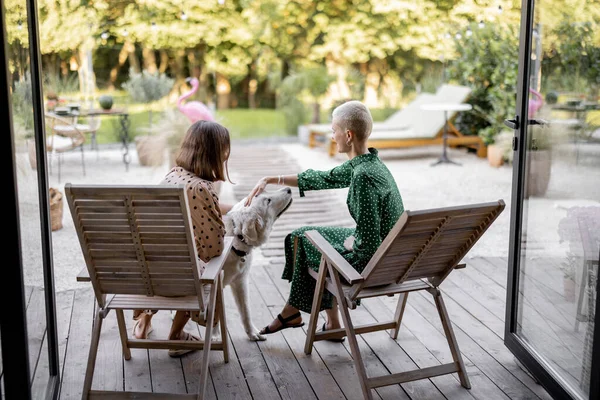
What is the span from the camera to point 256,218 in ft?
10.6

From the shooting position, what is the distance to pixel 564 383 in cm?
281

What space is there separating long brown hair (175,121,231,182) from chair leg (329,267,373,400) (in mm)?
661

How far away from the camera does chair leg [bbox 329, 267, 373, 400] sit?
2.82 meters

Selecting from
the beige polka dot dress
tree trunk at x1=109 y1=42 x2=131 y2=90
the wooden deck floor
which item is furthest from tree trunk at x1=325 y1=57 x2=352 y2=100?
the beige polka dot dress

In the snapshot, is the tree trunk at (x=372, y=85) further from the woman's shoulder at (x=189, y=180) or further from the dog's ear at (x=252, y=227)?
the woman's shoulder at (x=189, y=180)

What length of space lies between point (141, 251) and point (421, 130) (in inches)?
314

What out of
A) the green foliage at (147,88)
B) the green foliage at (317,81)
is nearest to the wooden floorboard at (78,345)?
the green foliage at (147,88)

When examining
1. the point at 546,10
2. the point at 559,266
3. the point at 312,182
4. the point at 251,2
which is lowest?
the point at 559,266

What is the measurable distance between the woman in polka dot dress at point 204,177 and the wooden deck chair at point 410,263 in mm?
444

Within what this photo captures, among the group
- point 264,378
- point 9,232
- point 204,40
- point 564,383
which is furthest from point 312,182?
point 204,40

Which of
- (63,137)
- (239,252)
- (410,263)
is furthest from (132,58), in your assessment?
(410,263)

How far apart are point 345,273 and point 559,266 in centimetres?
89

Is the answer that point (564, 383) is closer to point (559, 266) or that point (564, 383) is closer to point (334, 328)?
point (559, 266)

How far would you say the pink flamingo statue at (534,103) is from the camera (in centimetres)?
319
